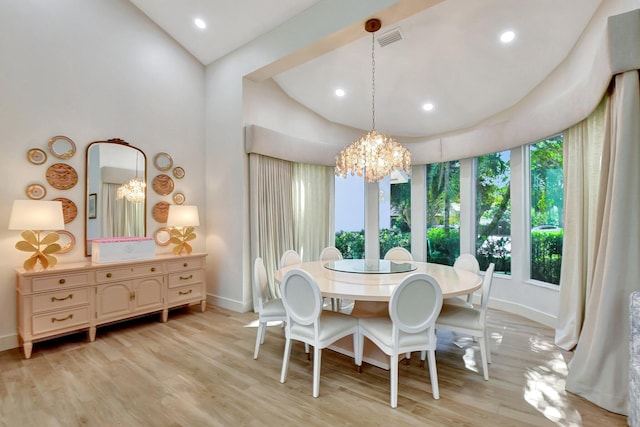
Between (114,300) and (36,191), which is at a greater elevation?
(36,191)

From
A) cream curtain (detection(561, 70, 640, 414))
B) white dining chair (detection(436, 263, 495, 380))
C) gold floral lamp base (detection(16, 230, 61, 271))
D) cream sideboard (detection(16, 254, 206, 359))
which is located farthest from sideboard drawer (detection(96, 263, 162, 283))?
cream curtain (detection(561, 70, 640, 414))

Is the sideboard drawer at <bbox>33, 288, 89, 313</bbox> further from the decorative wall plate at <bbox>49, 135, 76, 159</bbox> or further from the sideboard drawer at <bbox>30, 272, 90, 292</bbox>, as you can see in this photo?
the decorative wall plate at <bbox>49, 135, 76, 159</bbox>

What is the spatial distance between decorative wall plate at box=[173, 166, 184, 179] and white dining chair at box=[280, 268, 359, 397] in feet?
9.79

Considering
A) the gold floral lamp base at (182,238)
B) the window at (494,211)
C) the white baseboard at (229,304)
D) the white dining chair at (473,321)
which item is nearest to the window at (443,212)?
the window at (494,211)

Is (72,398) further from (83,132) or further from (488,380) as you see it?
(488,380)

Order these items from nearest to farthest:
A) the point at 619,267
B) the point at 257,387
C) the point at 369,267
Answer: the point at 619,267, the point at 257,387, the point at 369,267

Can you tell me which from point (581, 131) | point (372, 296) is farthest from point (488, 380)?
point (581, 131)

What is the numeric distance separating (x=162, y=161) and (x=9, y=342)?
2.56m

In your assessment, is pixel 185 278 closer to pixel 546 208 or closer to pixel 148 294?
pixel 148 294

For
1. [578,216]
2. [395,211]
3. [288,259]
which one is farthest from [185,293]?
[578,216]

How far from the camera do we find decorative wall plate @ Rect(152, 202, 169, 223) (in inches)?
170

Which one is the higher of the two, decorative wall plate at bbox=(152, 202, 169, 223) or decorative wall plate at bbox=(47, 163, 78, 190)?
decorative wall plate at bbox=(47, 163, 78, 190)

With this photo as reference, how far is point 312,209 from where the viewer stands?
531cm

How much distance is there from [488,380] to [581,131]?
2668mm
